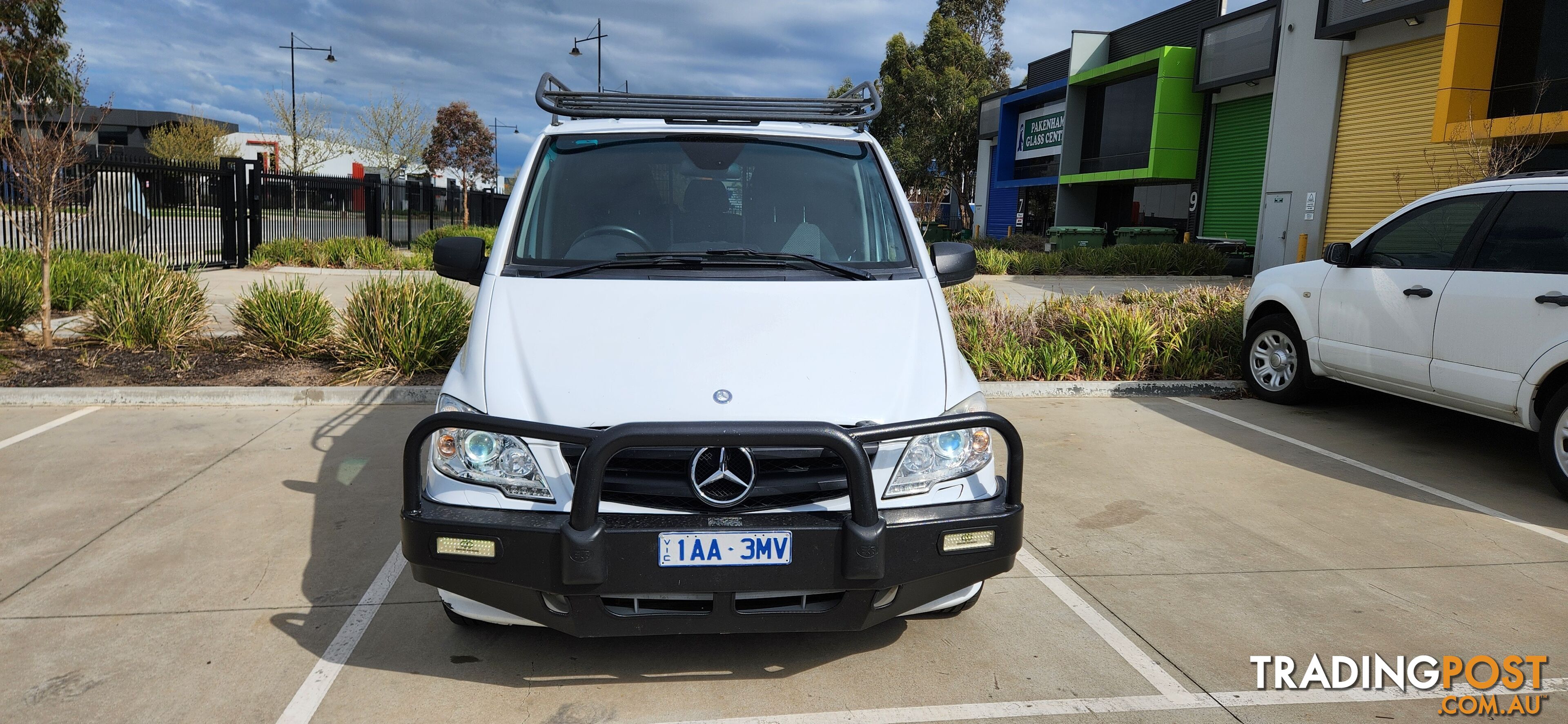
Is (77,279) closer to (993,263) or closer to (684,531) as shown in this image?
(684,531)

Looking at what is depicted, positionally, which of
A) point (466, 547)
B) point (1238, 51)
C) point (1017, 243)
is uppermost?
point (1238, 51)

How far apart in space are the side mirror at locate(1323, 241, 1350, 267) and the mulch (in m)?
6.88

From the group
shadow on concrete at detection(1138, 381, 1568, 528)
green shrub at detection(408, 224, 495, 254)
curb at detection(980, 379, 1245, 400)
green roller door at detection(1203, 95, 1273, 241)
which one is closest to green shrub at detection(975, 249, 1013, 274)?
green roller door at detection(1203, 95, 1273, 241)

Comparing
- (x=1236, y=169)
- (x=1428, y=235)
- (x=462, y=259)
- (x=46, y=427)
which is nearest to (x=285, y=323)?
(x=46, y=427)

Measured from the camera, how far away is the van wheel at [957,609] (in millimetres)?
3449

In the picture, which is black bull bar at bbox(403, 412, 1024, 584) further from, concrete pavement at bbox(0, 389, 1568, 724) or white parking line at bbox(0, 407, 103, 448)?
white parking line at bbox(0, 407, 103, 448)

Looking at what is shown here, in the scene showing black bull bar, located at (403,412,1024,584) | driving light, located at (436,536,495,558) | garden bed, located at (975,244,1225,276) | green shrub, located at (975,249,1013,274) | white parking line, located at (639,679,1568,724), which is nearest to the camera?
black bull bar, located at (403,412,1024,584)

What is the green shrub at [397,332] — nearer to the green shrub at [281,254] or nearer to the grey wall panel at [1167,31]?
the green shrub at [281,254]

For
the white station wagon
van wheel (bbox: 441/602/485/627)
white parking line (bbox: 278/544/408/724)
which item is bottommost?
white parking line (bbox: 278/544/408/724)

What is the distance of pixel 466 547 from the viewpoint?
278cm

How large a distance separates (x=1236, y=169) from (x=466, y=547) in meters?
27.1

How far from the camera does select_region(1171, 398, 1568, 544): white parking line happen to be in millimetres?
4996

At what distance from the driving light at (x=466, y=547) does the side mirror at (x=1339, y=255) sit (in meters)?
6.30

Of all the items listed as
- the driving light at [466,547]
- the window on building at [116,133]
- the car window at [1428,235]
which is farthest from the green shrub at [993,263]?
the window on building at [116,133]
